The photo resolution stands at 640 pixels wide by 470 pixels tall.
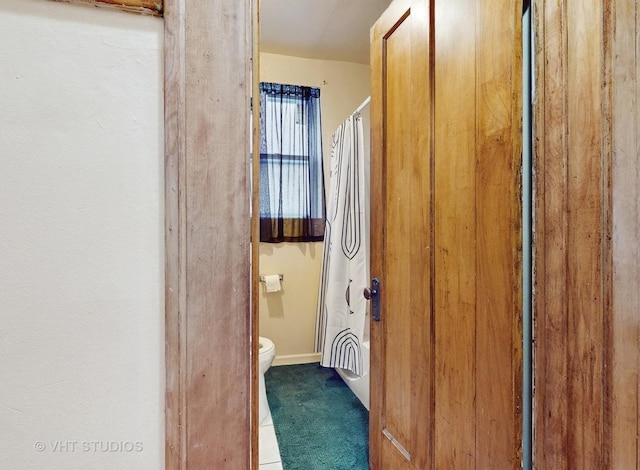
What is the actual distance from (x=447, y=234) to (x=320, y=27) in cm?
196

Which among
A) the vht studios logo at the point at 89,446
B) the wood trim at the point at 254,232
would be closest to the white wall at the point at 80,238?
the vht studios logo at the point at 89,446

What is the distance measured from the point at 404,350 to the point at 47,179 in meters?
1.19

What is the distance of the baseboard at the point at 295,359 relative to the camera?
2.84 metres

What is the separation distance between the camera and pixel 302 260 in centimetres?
288

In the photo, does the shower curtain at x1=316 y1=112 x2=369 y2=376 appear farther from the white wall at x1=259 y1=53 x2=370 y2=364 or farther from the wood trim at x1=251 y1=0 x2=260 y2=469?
the wood trim at x1=251 y1=0 x2=260 y2=469

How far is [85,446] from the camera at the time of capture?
50 centimetres

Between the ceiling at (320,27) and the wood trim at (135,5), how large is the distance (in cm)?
190

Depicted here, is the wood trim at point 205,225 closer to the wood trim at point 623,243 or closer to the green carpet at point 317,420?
the wood trim at point 623,243

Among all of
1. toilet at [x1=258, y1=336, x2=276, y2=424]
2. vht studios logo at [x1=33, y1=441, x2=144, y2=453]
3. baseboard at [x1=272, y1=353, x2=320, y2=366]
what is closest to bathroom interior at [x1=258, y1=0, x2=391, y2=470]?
baseboard at [x1=272, y1=353, x2=320, y2=366]

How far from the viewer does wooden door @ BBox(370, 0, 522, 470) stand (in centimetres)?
89

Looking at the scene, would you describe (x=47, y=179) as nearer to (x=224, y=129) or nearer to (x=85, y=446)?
(x=224, y=129)

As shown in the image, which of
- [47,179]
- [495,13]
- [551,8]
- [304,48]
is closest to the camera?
[47,179]

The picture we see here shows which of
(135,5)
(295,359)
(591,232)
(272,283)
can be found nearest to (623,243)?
(591,232)

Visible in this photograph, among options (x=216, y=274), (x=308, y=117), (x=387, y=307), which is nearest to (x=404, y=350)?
(x=387, y=307)
